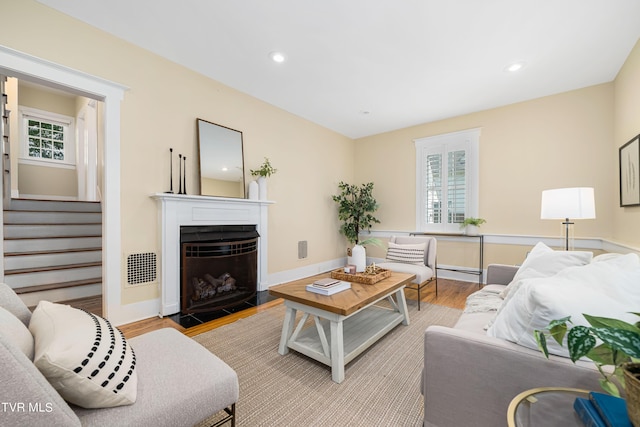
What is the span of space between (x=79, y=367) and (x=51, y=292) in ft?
10.6

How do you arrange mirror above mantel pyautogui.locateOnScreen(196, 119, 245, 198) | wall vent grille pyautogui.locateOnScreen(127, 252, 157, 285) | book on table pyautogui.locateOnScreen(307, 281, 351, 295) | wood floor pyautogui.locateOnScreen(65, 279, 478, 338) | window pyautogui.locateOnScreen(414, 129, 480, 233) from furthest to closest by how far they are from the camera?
window pyautogui.locateOnScreen(414, 129, 480, 233) < mirror above mantel pyautogui.locateOnScreen(196, 119, 245, 198) < wall vent grille pyautogui.locateOnScreen(127, 252, 157, 285) < wood floor pyautogui.locateOnScreen(65, 279, 478, 338) < book on table pyautogui.locateOnScreen(307, 281, 351, 295)

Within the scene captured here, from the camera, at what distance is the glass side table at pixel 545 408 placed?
0.77 metres

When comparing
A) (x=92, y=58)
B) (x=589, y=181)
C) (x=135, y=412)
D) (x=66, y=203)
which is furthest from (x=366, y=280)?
(x=66, y=203)

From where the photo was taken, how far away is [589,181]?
3.46m

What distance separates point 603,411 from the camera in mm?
680

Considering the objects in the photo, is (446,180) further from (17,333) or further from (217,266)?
(17,333)

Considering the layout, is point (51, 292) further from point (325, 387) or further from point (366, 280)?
point (366, 280)

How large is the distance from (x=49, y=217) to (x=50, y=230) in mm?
306

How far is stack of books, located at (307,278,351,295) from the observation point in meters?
2.05

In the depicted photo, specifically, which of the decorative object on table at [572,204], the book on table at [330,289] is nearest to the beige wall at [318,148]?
the decorative object on table at [572,204]

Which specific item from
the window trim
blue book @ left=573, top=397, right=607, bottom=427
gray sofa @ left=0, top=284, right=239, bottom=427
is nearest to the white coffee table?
gray sofa @ left=0, top=284, right=239, bottom=427

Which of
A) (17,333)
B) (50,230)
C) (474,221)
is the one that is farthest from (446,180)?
(50,230)

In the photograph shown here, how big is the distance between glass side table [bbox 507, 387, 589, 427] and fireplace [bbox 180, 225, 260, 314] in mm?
2878

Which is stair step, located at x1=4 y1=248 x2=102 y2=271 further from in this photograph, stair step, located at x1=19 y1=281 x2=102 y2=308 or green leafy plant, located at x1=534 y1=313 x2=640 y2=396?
green leafy plant, located at x1=534 y1=313 x2=640 y2=396
